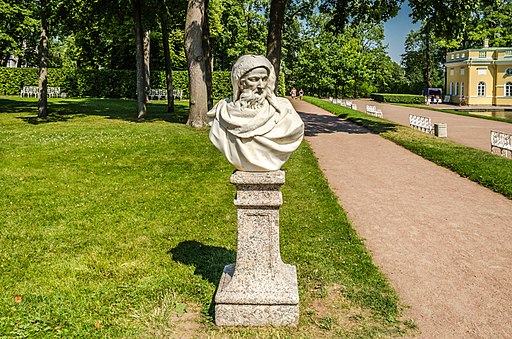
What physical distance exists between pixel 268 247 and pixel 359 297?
1188 mm

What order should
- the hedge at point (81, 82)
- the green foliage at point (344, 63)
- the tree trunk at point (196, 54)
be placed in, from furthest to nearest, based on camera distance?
1. the green foliage at point (344, 63)
2. the hedge at point (81, 82)
3. the tree trunk at point (196, 54)

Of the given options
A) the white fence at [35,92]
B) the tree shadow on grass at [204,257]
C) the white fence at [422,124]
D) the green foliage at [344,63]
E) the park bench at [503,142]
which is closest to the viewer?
the tree shadow on grass at [204,257]

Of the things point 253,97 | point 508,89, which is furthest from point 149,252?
point 508,89

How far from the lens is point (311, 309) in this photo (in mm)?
4594

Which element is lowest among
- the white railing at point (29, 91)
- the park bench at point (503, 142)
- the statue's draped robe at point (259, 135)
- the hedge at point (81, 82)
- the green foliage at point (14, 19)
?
the park bench at point (503, 142)

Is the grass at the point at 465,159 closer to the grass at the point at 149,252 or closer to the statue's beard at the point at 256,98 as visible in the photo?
the grass at the point at 149,252

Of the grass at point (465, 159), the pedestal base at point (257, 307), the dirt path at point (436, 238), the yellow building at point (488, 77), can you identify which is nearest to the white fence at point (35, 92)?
the grass at point (465, 159)

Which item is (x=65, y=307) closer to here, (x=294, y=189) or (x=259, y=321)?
(x=259, y=321)

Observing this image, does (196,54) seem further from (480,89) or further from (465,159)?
(480,89)

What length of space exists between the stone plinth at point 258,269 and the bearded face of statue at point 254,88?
25.0 inches

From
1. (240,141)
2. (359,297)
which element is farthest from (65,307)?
(359,297)

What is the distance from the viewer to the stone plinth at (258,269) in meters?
4.26

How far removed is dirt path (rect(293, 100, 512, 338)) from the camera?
4566mm

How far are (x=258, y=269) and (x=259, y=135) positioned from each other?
4.17ft
